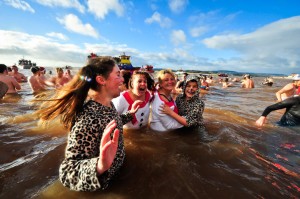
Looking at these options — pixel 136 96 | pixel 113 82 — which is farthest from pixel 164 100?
pixel 113 82

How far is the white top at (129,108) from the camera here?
4465 mm

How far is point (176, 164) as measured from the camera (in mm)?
3514

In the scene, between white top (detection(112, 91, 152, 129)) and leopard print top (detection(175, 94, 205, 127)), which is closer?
white top (detection(112, 91, 152, 129))

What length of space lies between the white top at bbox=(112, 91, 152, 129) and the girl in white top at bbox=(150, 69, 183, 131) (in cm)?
19

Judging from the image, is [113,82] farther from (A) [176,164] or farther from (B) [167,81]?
(B) [167,81]

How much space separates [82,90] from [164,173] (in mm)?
1842

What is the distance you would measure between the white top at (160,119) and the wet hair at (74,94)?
2244mm

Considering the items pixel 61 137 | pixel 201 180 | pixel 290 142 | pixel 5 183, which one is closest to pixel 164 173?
pixel 201 180

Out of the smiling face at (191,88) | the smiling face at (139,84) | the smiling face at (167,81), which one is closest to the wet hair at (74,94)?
the smiling face at (139,84)

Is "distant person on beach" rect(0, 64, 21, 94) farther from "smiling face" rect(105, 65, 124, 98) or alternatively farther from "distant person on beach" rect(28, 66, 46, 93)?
"smiling face" rect(105, 65, 124, 98)


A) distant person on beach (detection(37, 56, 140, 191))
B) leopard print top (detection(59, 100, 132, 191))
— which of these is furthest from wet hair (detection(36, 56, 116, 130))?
leopard print top (detection(59, 100, 132, 191))

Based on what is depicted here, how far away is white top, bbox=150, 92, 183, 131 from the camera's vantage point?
14.8ft

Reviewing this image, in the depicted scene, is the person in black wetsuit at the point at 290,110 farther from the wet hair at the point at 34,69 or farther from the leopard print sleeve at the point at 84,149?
the wet hair at the point at 34,69

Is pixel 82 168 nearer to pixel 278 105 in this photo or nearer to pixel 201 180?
pixel 201 180
